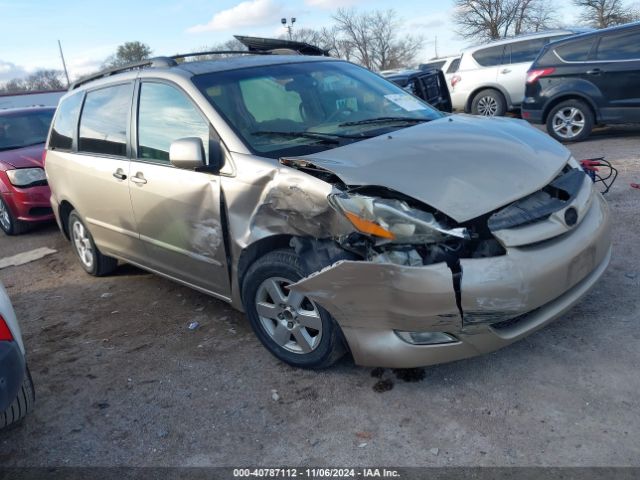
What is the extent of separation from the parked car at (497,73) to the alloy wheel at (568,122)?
2.89 metres

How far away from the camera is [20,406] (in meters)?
2.83

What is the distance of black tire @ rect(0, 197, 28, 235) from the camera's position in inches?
286

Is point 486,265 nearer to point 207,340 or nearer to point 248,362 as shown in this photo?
point 248,362

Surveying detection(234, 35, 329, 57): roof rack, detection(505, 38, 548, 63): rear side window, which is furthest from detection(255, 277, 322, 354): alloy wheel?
detection(505, 38, 548, 63): rear side window

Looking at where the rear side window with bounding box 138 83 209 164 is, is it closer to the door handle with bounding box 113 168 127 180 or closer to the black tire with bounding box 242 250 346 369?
the door handle with bounding box 113 168 127 180

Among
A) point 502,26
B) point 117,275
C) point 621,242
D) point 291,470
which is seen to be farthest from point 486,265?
point 502,26

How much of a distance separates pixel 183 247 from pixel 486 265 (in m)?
2.12

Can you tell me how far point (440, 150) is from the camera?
3008 mm

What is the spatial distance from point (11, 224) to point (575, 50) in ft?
28.7

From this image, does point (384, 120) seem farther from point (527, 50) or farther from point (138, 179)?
point (527, 50)

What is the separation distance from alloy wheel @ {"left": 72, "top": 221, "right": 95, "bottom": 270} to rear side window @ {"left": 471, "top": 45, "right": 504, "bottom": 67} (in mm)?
9579

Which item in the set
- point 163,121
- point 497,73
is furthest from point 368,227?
point 497,73

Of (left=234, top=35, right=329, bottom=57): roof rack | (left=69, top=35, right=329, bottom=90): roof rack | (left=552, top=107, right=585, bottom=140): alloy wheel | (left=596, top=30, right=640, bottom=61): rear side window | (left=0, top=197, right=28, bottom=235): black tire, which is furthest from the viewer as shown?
(left=552, top=107, right=585, bottom=140): alloy wheel

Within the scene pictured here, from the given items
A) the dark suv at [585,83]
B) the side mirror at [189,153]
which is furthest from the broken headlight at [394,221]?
the dark suv at [585,83]
